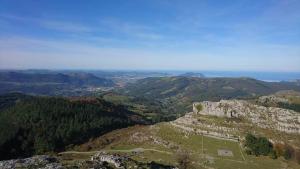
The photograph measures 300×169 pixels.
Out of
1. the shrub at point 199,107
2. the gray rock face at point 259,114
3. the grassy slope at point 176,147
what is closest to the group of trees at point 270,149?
the grassy slope at point 176,147

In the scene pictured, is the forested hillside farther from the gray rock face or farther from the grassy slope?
the gray rock face

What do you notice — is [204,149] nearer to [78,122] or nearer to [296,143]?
[296,143]

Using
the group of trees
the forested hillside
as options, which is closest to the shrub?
the group of trees

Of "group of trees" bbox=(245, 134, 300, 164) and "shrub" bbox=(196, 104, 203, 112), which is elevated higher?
"shrub" bbox=(196, 104, 203, 112)

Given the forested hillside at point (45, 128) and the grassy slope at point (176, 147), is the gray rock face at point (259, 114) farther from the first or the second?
the forested hillside at point (45, 128)

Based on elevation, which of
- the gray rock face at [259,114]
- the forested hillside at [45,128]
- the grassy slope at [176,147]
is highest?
the gray rock face at [259,114]

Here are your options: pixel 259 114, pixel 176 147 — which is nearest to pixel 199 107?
pixel 259 114
